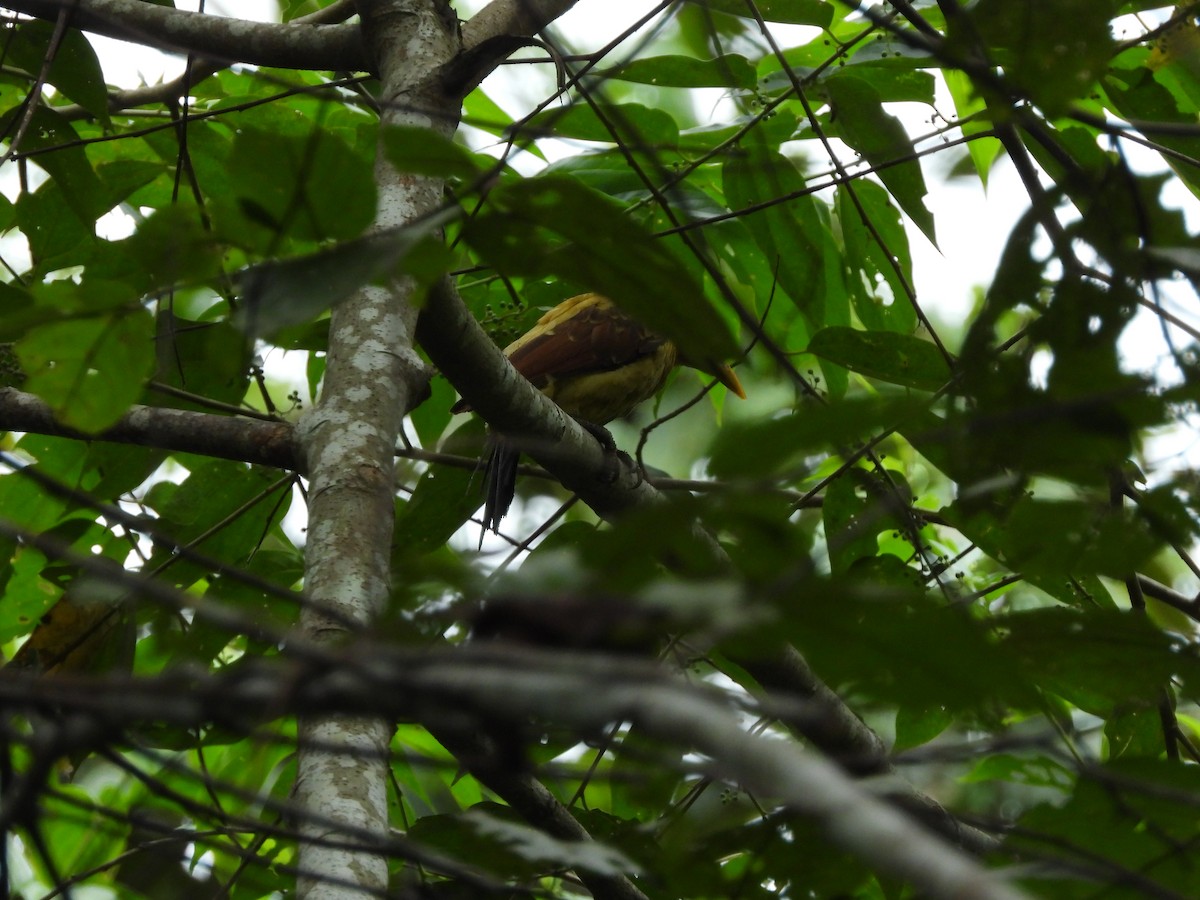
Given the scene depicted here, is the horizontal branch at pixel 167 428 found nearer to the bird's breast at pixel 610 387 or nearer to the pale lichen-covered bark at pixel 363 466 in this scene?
the pale lichen-covered bark at pixel 363 466

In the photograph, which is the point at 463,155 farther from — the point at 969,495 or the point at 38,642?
the point at 38,642

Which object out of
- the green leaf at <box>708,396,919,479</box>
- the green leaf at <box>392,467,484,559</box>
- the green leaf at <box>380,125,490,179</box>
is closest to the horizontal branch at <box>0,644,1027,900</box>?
→ the green leaf at <box>708,396,919,479</box>

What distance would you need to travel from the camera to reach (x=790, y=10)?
2689 mm

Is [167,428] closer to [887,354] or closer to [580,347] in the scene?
[887,354]

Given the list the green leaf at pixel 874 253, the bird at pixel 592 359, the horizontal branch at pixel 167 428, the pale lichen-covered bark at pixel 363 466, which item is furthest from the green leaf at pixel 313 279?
the bird at pixel 592 359

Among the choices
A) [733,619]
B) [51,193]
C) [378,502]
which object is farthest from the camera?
[51,193]

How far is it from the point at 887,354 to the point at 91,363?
156 cm

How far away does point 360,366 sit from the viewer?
186 centimetres

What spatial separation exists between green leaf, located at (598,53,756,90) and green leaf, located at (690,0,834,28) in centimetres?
10

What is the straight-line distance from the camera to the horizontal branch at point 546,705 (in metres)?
0.50

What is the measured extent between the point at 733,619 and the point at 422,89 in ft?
5.72

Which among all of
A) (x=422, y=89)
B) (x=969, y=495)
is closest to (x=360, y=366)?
(x=422, y=89)

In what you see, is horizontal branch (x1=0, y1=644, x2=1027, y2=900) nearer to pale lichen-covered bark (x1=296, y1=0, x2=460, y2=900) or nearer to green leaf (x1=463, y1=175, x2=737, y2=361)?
green leaf (x1=463, y1=175, x2=737, y2=361)

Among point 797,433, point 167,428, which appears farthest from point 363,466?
point 797,433
